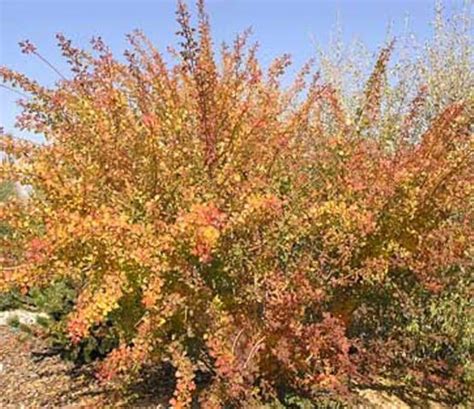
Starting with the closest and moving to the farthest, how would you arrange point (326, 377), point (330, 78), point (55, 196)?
point (55, 196)
point (326, 377)
point (330, 78)

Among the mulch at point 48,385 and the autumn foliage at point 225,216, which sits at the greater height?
the autumn foliage at point 225,216

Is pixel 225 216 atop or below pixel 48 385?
atop

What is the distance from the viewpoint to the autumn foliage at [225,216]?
4715mm

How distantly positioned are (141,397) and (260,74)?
2.79m

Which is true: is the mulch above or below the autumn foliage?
below

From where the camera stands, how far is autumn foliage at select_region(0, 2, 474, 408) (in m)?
4.71

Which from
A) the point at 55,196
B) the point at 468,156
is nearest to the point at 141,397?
the point at 55,196

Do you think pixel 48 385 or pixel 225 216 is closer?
pixel 225 216

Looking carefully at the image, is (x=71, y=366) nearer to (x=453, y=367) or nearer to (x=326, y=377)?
(x=326, y=377)

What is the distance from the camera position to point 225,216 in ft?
15.0

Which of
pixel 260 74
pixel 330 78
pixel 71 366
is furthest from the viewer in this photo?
pixel 330 78

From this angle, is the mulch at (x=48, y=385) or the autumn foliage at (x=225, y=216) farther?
the mulch at (x=48, y=385)

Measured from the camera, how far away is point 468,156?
4836mm

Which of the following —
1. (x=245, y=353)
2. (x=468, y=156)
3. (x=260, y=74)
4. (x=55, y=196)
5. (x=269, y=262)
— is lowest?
(x=245, y=353)
